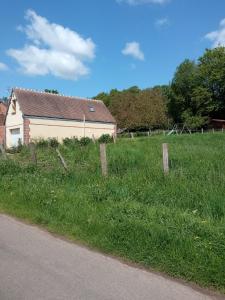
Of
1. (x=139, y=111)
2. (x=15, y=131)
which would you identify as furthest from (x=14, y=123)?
(x=139, y=111)

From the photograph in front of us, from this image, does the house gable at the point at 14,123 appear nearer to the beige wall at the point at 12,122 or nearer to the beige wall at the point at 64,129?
the beige wall at the point at 12,122

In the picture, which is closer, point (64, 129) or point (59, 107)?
point (64, 129)

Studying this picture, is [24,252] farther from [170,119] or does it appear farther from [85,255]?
[170,119]

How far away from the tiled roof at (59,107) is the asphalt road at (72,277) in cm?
3634

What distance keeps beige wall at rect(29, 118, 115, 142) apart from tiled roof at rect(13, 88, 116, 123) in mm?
556

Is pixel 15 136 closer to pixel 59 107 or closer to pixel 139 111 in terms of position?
pixel 59 107

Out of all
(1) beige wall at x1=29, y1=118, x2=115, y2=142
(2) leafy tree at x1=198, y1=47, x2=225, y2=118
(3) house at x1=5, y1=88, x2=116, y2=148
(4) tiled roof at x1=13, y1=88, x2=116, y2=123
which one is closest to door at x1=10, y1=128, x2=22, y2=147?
(3) house at x1=5, y1=88, x2=116, y2=148

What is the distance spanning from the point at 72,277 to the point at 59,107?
41.4 metres

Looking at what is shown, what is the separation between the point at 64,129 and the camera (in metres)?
45.0

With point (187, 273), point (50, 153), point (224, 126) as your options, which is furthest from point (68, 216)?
point (224, 126)

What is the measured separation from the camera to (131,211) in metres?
7.79

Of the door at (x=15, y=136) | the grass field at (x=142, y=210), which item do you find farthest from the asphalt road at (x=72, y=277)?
the door at (x=15, y=136)

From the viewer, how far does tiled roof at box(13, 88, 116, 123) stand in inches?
1689

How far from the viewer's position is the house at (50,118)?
42.3 m
